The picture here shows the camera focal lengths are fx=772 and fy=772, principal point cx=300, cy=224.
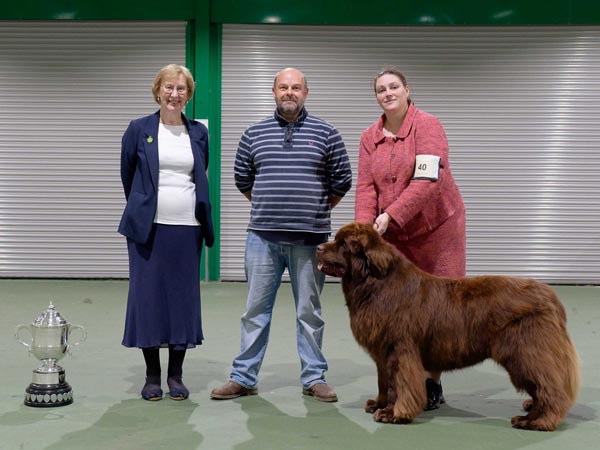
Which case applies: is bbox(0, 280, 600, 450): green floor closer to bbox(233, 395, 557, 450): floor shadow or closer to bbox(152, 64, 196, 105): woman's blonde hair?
bbox(233, 395, 557, 450): floor shadow

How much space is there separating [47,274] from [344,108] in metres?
4.23

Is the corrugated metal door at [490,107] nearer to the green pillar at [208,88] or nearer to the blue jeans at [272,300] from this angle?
the green pillar at [208,88]

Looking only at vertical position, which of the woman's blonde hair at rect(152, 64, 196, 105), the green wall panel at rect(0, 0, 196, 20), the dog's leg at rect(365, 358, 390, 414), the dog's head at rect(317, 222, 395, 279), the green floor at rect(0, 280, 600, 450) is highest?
the green wall panel at rect(0, 0, 196, 20)

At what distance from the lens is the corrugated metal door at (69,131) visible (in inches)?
374

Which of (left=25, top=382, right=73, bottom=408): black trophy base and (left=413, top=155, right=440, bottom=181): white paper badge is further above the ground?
(left=413, top=155, right=440, bottom=181): white paper badge

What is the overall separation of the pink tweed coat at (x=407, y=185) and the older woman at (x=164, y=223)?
3.10 feet

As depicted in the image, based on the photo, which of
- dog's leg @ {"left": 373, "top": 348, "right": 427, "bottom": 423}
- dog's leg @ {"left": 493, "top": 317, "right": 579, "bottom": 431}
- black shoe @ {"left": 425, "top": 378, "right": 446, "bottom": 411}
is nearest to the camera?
dog's leg @ {"left": 493, "top": 317, "right": 579, "bottom": 431}

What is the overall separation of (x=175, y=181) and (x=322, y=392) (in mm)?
1473

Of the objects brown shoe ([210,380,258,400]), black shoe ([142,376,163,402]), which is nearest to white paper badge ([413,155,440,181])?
brown shoe ([210,380,258,400])

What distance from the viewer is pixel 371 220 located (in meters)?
4.23

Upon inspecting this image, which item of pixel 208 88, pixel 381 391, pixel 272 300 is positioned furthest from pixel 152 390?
pixel 208 88

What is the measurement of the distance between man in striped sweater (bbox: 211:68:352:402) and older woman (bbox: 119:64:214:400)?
0.30 meters

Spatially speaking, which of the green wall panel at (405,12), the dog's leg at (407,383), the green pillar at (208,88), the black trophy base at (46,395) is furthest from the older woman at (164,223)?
the green wall panel at (405,12)

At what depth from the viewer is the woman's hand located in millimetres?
4055
